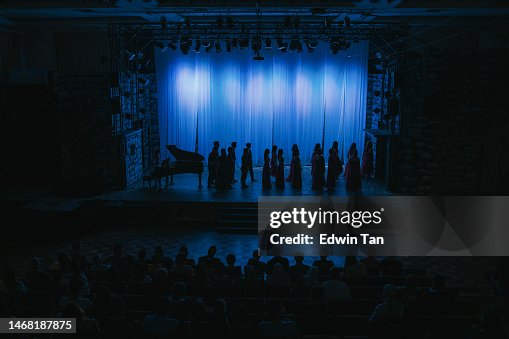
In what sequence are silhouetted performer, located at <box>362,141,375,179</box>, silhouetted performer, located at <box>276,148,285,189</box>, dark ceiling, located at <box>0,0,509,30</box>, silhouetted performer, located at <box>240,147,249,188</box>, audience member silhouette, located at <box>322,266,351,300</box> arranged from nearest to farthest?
audience member silhouette, located at <box>322,266,351,300</box> < dark ceiling, located at <box>0,0,509,30</box> < silhouetted performer, located at <box>276,148,285,189</box> < silhouetted performer, located at <box>240,147,249,188</box> < silhouetted performer, located at <box>362,141,375,179</box>

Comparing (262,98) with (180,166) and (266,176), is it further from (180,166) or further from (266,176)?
(180,166)

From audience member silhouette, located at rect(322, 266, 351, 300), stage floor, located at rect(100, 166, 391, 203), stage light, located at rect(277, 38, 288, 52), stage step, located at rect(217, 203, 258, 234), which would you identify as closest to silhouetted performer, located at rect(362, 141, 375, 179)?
stage floor, located at rect(100, 166, 391, 203)

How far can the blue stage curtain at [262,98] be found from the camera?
19.1 metres

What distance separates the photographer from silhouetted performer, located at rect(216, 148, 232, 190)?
50.5 ft

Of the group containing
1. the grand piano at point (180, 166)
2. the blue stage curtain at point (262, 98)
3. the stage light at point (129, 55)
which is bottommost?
the grand piano at point (180, 166)

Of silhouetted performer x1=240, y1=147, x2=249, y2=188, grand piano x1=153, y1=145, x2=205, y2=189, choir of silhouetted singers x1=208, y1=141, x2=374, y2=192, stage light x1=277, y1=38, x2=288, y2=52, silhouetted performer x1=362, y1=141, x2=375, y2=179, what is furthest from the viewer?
silhouetted performer x1=362, y1=141, x2=375, y2=179

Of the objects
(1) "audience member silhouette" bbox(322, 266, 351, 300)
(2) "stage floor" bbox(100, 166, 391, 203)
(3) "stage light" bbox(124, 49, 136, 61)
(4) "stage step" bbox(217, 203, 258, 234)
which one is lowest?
(4) "stage step" bbox(217, 203, 258, 234)

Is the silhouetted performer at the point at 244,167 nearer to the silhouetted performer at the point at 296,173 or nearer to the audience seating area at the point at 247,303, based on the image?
the silhouetted performer at the point at 296,173

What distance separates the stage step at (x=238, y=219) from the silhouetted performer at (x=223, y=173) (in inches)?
59.9

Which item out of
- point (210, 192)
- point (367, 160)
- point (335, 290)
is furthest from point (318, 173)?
point (335, 290)

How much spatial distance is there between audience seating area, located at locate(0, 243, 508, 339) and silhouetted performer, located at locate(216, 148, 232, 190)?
23.6ft

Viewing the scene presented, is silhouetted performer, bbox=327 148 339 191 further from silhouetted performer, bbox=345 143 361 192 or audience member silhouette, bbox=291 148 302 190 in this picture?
audience member silhouette, bbox=291 148 302 190

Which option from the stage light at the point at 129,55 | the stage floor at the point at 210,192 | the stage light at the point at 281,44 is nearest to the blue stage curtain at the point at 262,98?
the stage light at the point at 129,55

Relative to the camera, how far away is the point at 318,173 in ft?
51.2
